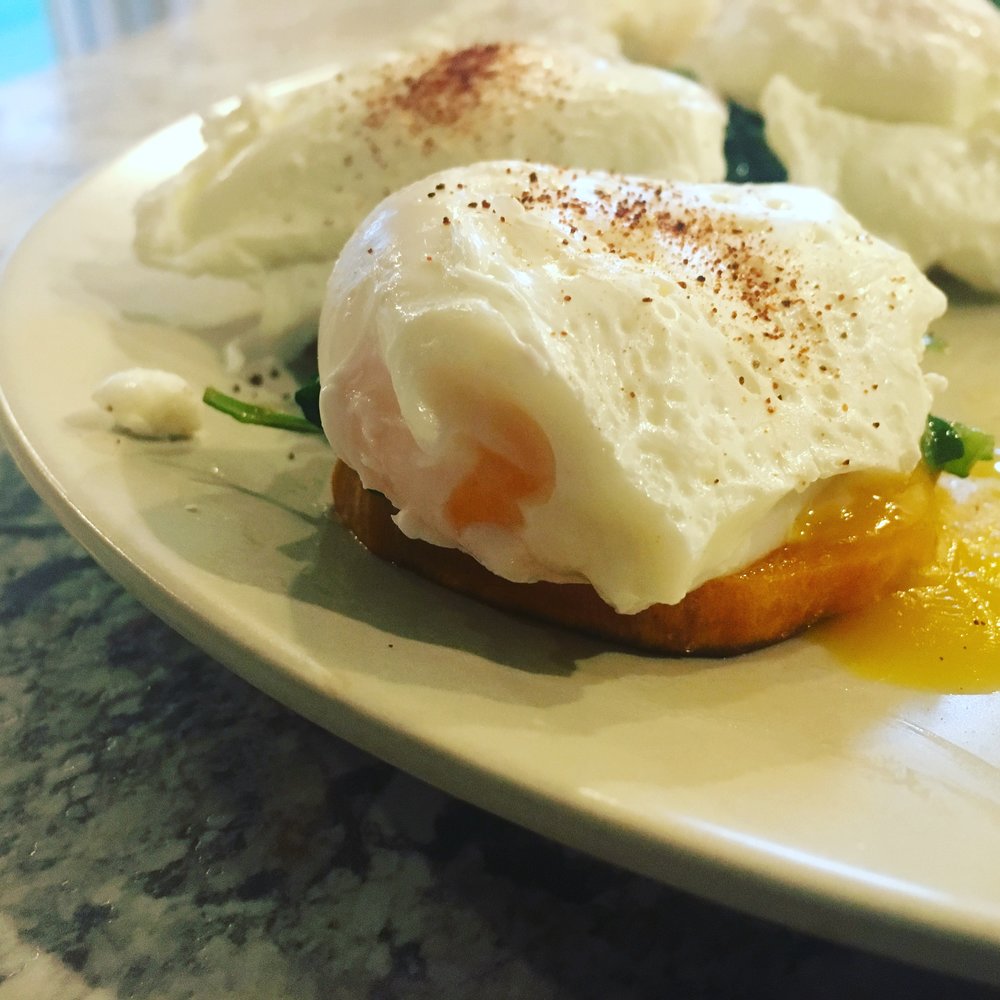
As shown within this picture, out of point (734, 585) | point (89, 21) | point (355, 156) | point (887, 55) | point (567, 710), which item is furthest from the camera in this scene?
point (89, 21)

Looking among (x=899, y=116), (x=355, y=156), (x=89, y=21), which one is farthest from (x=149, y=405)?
(x=89, y=21)

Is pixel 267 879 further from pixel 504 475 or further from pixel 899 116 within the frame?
pixel 899 116

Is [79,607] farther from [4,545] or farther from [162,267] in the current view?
[162,267]

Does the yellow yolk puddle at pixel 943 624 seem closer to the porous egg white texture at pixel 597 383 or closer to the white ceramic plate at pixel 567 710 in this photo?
the white ceramic plate at pixel 567 710

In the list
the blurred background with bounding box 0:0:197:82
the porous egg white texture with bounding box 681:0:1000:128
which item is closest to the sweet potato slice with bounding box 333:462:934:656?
the porous egg white texture with bounding box 681:0:1000:128

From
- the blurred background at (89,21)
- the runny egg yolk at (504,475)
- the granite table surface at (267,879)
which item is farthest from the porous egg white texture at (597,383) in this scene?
the blurred background at (89,21)
